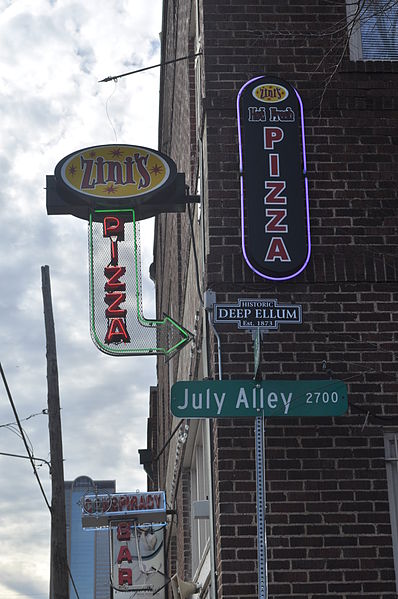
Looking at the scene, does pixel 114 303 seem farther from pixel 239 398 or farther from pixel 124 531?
pixel 124 531

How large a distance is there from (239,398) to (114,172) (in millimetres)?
3920

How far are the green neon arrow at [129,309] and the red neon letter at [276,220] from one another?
156cm

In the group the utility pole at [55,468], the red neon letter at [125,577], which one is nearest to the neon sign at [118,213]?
the utility pole at [55,468]

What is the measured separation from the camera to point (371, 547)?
329 inches

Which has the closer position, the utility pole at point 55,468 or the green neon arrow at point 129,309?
the green neon arrow at point 129,309

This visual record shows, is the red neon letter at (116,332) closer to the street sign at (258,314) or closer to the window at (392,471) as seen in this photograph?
the street sign at (258,314)

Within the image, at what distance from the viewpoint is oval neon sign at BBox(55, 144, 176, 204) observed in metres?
10.3

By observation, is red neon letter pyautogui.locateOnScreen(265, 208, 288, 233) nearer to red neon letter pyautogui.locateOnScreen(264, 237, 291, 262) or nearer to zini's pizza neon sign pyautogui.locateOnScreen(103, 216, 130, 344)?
red neon letter pyautogui.locateOnScreen(264, 237, 291, 262)

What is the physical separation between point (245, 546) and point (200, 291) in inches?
123

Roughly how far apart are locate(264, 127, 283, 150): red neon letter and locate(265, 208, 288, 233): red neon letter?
666mm

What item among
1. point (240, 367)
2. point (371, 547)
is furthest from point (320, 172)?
point (371, 547)

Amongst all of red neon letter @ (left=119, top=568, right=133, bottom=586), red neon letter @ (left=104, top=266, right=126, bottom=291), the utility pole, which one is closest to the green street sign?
red neon letter @ (left=104, top=266, right=126, bottom=291)

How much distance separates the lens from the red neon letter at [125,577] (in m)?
18.5

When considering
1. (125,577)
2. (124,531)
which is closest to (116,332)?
(124,531)
